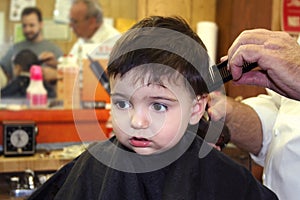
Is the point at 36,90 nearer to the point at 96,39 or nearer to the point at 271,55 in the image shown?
the point at 96,39

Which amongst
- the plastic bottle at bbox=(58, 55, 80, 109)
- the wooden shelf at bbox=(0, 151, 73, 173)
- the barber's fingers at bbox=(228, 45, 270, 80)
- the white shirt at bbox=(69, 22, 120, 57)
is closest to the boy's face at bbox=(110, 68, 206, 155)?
the barber's fingers at bbox=(228, 45, 270, 80)

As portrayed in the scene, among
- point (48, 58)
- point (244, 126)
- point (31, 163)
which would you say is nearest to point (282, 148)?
point (244, 126)

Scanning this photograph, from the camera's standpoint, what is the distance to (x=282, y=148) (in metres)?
1.25

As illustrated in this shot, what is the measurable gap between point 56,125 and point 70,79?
0.29m

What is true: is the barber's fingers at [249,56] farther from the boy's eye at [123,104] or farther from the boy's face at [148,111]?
the boy's eye at [123,104]

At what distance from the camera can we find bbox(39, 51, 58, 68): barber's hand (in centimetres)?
213

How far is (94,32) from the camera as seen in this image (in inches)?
86.0

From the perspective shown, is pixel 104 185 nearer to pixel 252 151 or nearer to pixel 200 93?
pixel 200 93

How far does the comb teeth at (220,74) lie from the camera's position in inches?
36.2

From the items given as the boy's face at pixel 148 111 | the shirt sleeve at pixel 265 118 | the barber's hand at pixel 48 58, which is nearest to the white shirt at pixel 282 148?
the shirt sleeve at pixel 265 118

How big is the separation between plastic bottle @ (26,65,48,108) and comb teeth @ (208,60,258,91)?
1193 mm

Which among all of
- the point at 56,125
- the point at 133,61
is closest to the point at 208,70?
the point at 133,61

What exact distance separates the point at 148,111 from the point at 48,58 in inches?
54.9

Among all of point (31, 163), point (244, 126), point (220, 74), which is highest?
point (220, 74)
